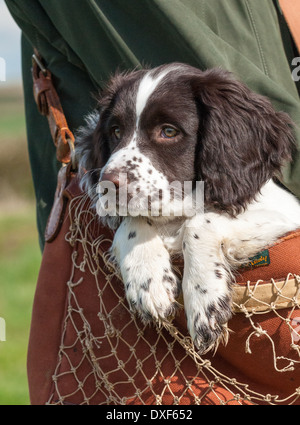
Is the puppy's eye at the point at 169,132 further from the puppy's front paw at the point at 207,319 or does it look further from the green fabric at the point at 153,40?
the puppy's front paw at the point at 207,319

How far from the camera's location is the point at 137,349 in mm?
2783

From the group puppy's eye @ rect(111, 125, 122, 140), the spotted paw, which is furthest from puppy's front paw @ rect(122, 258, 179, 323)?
puppy's eye @ rect(111, 125, 122, 140)

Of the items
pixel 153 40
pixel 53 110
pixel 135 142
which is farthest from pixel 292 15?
pixel 53 110

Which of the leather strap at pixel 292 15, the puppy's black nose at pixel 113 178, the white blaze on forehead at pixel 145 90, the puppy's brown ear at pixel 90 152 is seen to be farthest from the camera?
the leather strap at pixel 292 15

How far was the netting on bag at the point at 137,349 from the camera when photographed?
8.59ft

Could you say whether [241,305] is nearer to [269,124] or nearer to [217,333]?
[217,333]

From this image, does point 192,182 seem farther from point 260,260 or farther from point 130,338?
point 130,338

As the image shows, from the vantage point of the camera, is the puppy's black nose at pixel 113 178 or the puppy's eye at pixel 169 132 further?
the puppy's eye at pixel 169 132

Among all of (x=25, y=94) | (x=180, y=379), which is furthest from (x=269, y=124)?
(x=25, y=94)

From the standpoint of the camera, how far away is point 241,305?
2617 millimetres

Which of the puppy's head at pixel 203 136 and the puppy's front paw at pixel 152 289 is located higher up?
the puppy's head at pixel 203 136

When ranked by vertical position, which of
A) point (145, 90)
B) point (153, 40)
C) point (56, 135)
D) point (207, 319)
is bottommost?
point (207, 319)

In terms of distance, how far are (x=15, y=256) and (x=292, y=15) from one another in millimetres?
7657

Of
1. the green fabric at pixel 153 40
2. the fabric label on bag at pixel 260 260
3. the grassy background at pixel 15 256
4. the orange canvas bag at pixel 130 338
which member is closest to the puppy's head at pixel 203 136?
the green fabric at pixel 153 40
